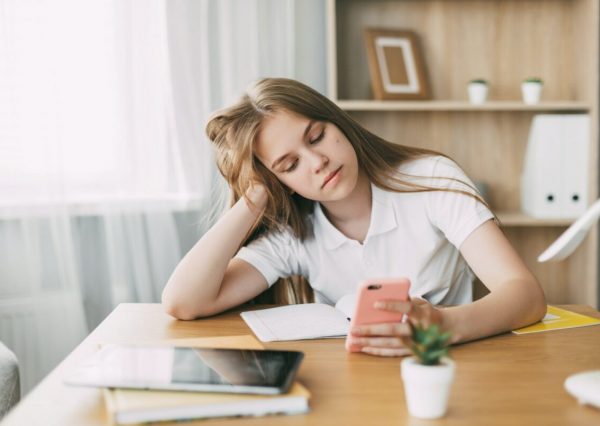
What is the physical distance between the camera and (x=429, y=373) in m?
0.78

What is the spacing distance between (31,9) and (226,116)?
1150 millimetres

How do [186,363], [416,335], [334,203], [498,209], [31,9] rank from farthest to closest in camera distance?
[498,209]
[31,9]
[334,203]
[186,363]
[416,335]

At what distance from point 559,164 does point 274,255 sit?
1327mm

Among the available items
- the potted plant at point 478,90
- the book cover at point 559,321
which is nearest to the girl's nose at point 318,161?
the book cover at point 559,321

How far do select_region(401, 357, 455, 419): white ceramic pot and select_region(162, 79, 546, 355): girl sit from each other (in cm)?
44

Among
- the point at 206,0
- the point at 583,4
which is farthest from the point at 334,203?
the point at 583,4

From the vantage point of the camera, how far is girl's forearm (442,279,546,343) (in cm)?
112

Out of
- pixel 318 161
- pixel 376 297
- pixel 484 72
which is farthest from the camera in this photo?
A: pixel 484 72

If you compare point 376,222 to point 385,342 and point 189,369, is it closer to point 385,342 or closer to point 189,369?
point 385,342

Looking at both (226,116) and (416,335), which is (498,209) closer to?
(226,116)

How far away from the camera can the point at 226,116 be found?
1.45 metres

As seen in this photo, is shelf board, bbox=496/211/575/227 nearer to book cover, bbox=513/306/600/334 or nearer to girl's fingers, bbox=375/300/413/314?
book cover, bbox=513/306/600/334

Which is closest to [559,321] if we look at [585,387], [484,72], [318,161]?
[585,387]

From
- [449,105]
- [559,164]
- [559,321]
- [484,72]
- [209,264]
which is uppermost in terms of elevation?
[484,72]
